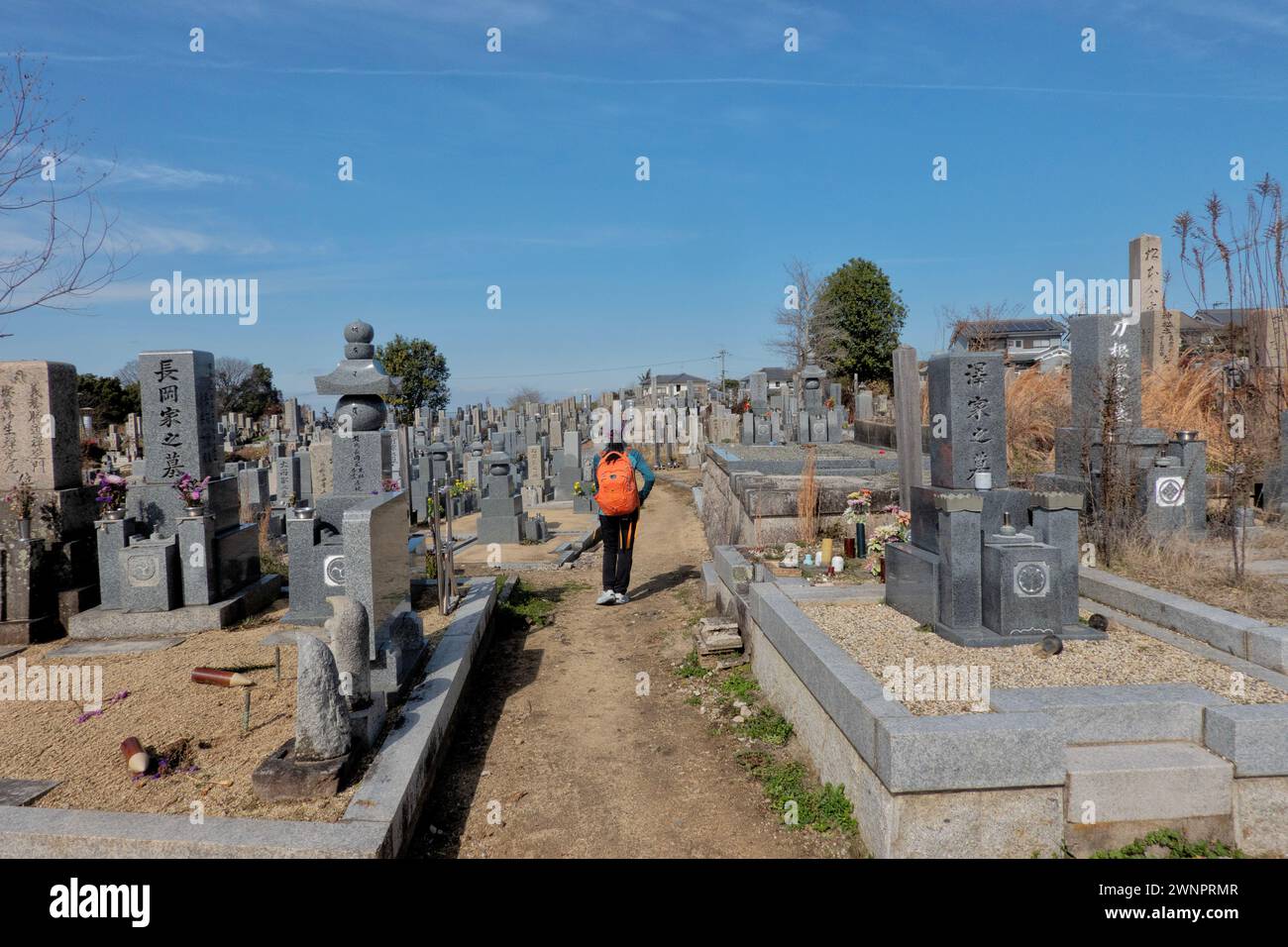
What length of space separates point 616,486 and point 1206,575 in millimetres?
5288

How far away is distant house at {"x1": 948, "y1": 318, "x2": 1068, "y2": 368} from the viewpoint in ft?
56.1

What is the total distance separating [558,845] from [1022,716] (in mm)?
2303

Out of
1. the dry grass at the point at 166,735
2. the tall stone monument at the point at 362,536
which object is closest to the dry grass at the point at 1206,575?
the tall stone monument at the point at 362,536

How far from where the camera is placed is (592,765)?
4.88 meters

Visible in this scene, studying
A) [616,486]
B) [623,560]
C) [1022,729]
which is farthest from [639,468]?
[1022,729]

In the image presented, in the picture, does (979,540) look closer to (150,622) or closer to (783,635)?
(783,635)

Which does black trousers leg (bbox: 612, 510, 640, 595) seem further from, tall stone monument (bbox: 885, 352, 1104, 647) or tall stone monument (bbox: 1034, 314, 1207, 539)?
tall stone monument (bbox: 1034, 314, 1207, 539)

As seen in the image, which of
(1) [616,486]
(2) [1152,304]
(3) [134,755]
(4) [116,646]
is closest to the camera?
(3) [134,755]

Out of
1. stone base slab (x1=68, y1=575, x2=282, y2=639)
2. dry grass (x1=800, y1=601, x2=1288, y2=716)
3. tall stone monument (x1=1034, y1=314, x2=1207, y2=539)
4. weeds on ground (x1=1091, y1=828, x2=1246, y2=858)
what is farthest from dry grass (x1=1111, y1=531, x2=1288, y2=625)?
stone base slab (x1=68, y1=575, x2=282, y2=639)

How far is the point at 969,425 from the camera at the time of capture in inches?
221

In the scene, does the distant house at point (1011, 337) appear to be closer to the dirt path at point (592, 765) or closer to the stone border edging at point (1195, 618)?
the stone border edging at point (1195, 618)
